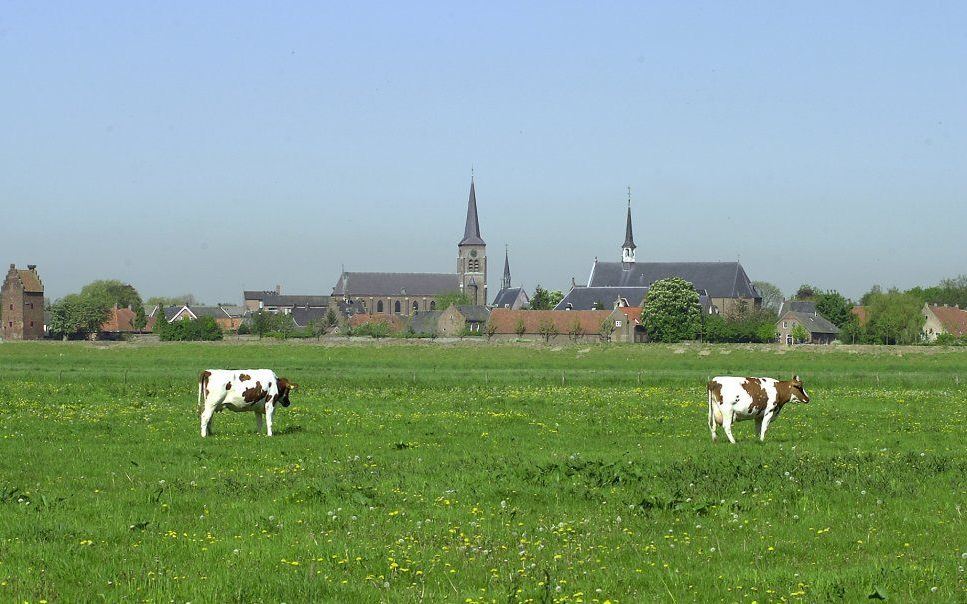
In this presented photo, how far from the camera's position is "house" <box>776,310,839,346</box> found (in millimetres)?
154000

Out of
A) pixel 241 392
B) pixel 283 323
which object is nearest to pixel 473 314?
pixel 283 323

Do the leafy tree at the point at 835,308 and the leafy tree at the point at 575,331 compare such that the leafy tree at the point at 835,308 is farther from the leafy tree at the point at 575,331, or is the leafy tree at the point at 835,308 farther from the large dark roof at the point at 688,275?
the leafy tree at the point at 575,331

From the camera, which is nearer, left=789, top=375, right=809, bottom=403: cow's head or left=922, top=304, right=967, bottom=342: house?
left=789, top=375, right=809, bottom=403: cow's head

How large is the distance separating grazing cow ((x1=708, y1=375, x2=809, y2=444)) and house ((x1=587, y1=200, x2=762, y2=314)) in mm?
150535

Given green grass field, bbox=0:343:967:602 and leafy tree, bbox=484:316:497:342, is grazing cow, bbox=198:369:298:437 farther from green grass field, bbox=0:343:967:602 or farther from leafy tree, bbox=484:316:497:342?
Answer: leafy tree, bbox=484:316:497:342

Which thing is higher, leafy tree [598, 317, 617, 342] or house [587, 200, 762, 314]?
house [587, 200, 762, 314]

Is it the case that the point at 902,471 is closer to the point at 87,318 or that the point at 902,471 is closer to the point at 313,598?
the point at 313,598

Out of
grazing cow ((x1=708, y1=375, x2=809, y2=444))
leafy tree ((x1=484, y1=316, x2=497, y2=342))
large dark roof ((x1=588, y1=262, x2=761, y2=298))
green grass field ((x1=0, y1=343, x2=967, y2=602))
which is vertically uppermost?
large dark roof ((x1=588, y1=262, x2=761, y2=298))

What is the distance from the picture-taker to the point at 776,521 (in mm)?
13875

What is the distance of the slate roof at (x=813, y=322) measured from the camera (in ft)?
505

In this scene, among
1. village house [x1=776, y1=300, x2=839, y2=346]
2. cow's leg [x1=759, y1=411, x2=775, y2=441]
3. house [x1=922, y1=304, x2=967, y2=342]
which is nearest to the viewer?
cow's leg [x1=759, y1=411, x2=775, y2=441]

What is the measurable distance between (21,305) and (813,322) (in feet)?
377

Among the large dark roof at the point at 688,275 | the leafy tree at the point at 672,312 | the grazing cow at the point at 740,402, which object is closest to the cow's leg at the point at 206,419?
the grazing cow at the point at 740,402

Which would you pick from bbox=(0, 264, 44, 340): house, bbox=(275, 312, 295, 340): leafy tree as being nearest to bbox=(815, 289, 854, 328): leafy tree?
bbox=(275, 312, 295, 340): leafy tree
